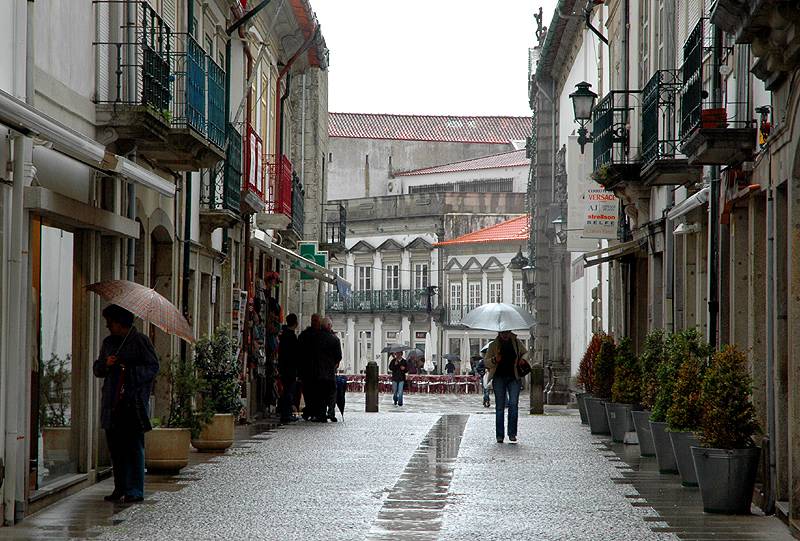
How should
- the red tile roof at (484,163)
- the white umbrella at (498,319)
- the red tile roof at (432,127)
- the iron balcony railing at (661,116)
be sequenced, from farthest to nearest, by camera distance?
the red tile roof at (432,127), the red tile roof at (484,163), the white umbrella at (498,319), the iron balcony railing at (661,116)

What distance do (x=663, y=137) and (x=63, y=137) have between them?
10.8 metres

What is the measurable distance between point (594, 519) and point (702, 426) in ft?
3.94

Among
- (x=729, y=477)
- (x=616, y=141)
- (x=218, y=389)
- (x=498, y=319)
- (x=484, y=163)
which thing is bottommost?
(x=729, y=477)

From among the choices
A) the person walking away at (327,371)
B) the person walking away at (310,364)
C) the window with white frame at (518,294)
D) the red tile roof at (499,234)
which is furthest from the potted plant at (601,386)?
the window with white frame at (518,294)

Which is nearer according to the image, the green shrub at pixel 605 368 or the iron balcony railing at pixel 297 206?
the green shrub at pixel 605 368

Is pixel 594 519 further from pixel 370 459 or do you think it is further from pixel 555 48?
pixel 555 48

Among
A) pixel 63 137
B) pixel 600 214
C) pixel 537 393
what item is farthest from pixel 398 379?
pixel 63 137

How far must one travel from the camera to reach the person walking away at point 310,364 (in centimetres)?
2467

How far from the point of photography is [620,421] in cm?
1989

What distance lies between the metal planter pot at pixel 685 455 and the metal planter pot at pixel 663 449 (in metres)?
0.91

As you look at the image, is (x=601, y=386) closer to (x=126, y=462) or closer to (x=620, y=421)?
(x=620, y=421)

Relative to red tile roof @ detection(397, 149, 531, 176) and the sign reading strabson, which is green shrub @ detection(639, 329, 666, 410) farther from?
red tile roof @ detection(397, 149, 531, 176)

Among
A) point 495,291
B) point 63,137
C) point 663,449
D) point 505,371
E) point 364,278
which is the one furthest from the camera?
point 364,278

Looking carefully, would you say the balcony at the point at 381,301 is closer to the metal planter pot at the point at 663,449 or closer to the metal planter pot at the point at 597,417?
the metal planter pot at the point at 597,417
